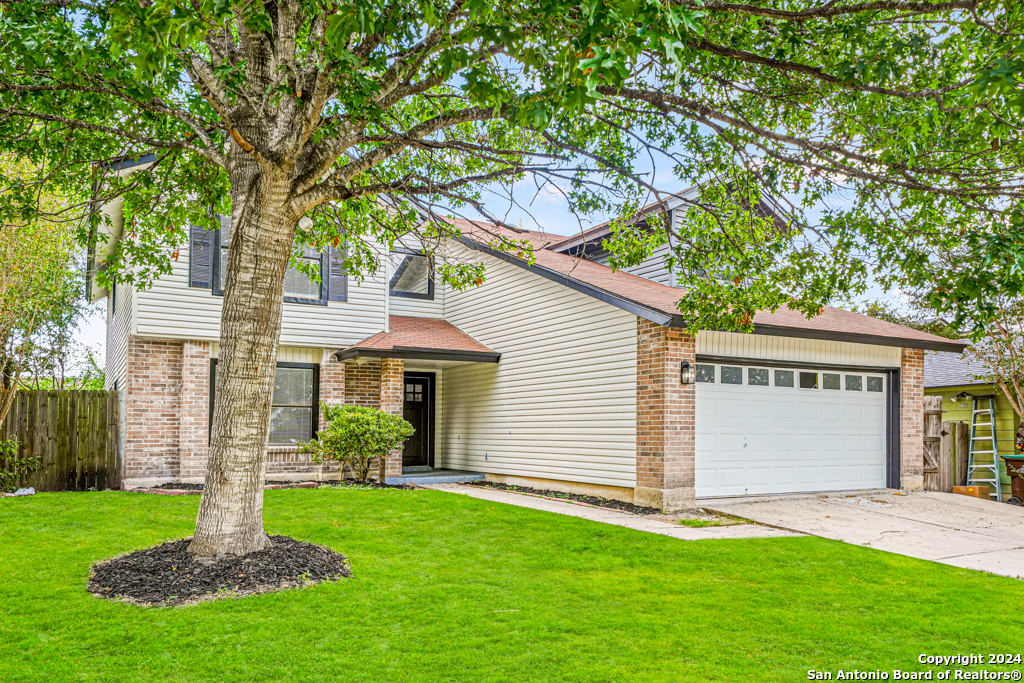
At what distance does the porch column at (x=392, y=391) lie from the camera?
14.3 meters

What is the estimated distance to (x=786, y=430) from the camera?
40.2 ft

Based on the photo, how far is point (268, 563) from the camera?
6293 millimetres

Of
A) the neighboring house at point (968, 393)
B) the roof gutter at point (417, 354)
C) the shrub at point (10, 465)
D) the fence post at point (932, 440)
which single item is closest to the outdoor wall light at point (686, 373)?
the roof gutter at point (417, 354)

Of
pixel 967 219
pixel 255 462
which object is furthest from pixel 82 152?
pixel 967 219

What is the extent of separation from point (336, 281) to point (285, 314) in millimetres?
1159

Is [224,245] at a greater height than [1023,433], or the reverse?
[224,245]

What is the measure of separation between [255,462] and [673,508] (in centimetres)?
624

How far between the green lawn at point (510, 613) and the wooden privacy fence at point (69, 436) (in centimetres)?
409

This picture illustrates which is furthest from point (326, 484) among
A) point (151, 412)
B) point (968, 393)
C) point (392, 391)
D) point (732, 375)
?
point (968, 393)

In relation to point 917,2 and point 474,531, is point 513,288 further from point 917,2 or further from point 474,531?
point 917,2

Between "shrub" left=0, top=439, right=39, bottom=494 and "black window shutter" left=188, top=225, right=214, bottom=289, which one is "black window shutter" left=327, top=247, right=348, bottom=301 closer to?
"black window shutter" left=188, top=225, right=214, bottom=289

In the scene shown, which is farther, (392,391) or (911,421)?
(392,391)

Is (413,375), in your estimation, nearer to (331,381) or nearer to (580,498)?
(331,381)

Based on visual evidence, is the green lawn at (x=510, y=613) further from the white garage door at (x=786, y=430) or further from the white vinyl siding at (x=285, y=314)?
the white vinyl siding at (x=285, y=314)
